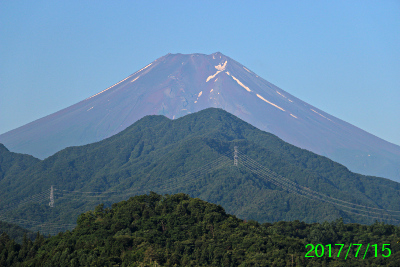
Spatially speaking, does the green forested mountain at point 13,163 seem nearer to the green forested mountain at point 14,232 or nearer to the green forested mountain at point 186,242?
the green forested mountain at point 14,232

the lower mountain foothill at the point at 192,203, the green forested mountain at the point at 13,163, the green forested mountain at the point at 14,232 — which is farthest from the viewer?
the green forested mountain at the point at 13,163

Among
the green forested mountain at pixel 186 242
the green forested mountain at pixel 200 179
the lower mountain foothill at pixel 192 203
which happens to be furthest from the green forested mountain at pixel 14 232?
the green forested mountain at pixel 186 242

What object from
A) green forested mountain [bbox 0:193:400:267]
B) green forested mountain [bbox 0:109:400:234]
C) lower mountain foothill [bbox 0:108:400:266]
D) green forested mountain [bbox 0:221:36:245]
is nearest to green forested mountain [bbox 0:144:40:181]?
A: lower mountain foothill [bbox 0:108:400:266]

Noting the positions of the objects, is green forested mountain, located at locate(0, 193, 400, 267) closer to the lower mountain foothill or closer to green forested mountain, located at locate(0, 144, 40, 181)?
the lower mountain foothill

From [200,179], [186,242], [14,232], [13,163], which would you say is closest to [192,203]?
[186,242]

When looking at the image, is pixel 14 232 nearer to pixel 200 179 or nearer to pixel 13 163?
pixel 200 179

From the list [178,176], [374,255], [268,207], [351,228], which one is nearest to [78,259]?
[374,255]
